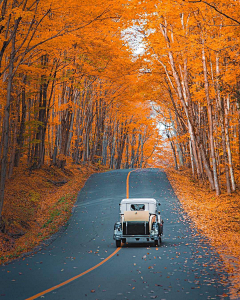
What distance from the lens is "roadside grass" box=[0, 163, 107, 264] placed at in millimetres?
13039

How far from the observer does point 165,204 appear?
19828mm

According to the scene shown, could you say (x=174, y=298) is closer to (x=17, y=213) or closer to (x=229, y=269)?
(x=229, y=269)

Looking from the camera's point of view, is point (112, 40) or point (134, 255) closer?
point (134, 255)

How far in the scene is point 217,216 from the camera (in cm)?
1698

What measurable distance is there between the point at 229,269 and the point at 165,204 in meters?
11.5


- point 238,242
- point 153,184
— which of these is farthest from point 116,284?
point 153,184

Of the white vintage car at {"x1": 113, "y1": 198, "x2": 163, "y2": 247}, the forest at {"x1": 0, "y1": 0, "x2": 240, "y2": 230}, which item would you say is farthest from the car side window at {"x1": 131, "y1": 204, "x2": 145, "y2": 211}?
the forest at {"x1": 0, "y1": 0, "x2": 240, "y2": 230}

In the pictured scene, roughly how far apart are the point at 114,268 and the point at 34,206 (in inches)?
451

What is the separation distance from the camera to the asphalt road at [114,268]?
661 cm

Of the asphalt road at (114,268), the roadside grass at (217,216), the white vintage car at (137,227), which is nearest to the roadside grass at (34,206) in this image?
the asphalt road at (114,268)

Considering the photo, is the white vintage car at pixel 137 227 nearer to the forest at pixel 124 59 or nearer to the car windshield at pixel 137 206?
the car windshield at pixel 137 206

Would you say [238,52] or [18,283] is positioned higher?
[238,52]

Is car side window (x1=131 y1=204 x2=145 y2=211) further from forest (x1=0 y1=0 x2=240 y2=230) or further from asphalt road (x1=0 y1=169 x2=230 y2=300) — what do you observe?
forest (x1=0 y1=0 x2=240 y2=230)

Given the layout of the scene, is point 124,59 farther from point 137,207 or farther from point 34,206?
point 137,207
